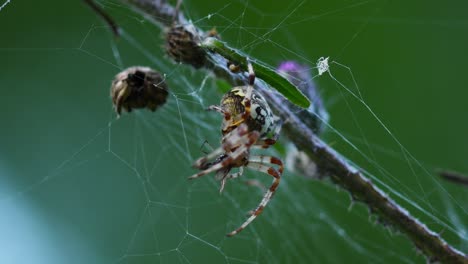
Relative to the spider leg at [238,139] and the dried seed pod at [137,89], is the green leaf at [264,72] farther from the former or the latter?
the spider leg at [238,139]

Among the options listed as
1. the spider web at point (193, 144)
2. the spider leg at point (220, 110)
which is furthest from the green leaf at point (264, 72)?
the spider web at point (193, 144)

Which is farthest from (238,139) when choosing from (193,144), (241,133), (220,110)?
(193,144)

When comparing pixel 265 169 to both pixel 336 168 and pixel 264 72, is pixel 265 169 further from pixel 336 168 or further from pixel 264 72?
pixel 264 72


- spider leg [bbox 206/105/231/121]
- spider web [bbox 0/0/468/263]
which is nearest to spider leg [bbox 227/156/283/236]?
spider leg [bbox 206/105/231/121]

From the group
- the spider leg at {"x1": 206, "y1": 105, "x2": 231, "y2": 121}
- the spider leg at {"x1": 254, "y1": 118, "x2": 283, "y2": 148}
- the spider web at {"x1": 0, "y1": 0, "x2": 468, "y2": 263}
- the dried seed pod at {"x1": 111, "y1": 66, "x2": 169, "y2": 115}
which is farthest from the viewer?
the spider web at {"x1": 0, "y1": 0, "x2": 468, "y2": 263}

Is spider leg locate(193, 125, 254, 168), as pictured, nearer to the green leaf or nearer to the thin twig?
the thin twig

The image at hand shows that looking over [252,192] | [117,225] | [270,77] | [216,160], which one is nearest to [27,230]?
[117,225]
